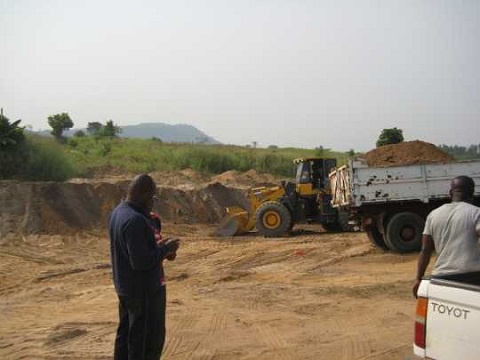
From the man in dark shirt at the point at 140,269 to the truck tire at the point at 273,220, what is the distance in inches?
542

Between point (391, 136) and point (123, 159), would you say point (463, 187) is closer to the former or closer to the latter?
point (391, 136)

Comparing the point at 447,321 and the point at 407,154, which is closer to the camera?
the point at 447,321

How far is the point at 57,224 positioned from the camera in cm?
1978

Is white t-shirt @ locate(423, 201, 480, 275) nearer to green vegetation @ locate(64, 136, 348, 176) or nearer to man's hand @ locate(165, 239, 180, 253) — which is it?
man's hand @ locate(165, 239, 180, 253)

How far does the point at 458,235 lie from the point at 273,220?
13.7 m

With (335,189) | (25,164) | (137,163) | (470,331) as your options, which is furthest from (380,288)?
(137,163)

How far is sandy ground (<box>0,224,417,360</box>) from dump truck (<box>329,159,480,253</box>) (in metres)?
0.63

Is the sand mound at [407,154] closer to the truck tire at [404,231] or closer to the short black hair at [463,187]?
the truck tire at [404,231]

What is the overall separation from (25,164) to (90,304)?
1630 centimetres

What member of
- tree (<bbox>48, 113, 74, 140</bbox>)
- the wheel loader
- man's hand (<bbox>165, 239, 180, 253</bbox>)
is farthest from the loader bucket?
tree (<bbox>48, 113, 74, 140</bbox>)

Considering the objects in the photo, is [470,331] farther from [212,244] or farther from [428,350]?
[212,244]

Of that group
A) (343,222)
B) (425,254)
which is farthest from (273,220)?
(425,254)

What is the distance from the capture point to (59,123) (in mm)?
47344

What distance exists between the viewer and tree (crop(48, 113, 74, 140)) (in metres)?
47.0
